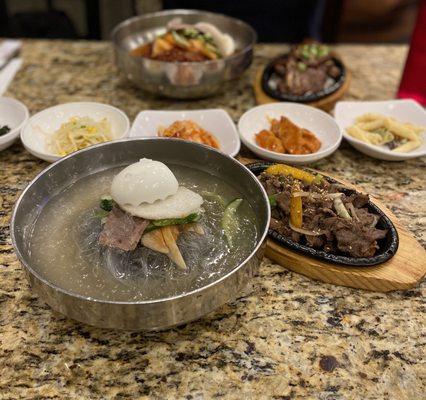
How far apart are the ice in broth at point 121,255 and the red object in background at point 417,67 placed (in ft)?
4.74

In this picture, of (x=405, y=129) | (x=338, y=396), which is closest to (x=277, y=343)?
(x=338, y=396)

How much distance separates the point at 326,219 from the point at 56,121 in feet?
4.69

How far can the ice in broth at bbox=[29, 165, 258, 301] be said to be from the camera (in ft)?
4.34

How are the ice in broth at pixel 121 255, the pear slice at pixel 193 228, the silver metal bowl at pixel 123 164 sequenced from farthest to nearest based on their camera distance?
the pear slice at pixel 193 228
the ice in broth at pixel 121 255
the silver metal bowl at pixel 123 164

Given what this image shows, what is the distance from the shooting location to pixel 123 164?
1.74 metres

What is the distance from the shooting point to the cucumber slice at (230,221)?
148 cm

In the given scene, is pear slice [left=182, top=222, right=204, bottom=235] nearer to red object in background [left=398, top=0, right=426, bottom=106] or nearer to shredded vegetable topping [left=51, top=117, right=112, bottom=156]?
shredded vegetable topping [left=51, top=117, right=112, bottom=156]

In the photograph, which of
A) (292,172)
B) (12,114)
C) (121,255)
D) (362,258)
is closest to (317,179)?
(292,172)

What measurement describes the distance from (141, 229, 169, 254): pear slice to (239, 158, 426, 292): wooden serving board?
41 centimetres

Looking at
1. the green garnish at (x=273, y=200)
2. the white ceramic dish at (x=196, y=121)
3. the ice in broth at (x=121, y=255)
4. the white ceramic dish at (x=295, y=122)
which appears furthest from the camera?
the white ceramic dish at (x=196, y=121)

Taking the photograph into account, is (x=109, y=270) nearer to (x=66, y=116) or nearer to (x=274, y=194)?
(x=274, y=194)

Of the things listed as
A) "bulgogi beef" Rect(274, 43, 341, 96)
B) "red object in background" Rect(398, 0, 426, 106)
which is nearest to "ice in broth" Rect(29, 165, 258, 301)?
"bulgogi beef" Rect(274, 43, 341, 96)

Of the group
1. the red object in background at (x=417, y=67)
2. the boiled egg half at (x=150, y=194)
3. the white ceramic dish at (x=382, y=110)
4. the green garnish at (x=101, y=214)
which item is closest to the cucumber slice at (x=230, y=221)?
the boiled egg half at (x=150, y=194)

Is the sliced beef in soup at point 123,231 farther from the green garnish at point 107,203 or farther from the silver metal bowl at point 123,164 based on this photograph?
the silver metal bowl at point 123,164
